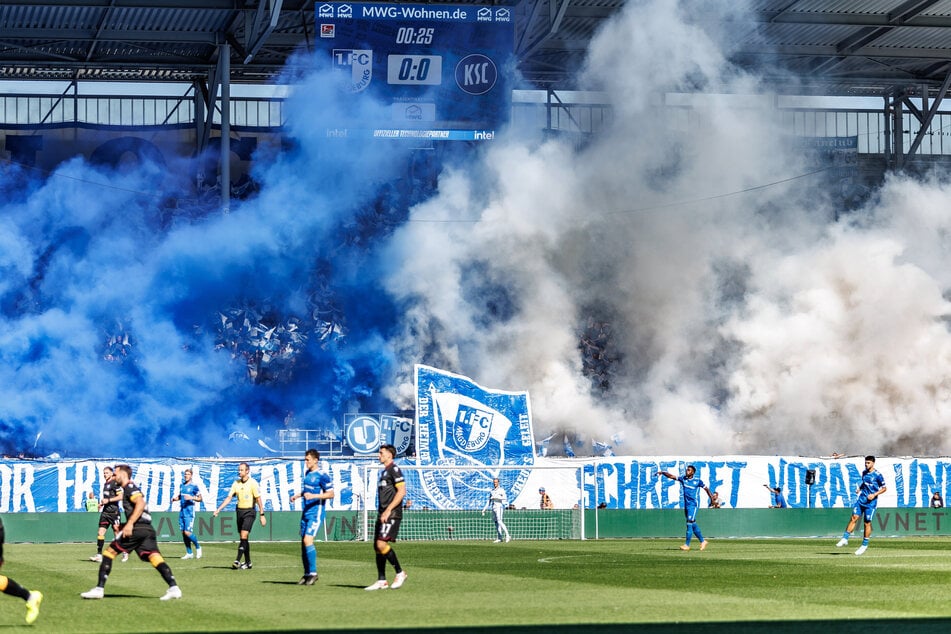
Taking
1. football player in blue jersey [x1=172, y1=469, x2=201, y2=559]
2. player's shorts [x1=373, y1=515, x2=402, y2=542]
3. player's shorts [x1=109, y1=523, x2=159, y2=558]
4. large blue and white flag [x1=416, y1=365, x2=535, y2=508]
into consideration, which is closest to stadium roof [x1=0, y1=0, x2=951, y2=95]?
large blue and white flag [x1=416, y1=365, x2=535, y2=508]

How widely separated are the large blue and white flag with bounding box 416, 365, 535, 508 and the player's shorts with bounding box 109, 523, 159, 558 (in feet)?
85.1

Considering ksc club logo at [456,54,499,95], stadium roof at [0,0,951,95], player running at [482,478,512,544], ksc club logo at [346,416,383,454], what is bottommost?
player running at [482,478,512,544]

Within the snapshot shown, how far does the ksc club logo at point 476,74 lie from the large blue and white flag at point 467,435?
932cm

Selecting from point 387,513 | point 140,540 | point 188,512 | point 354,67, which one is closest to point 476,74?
point 354,67

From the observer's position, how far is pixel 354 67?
43594mm

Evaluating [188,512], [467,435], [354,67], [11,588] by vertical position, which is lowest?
[188,512]

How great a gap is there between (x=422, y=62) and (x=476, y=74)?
5.87ft

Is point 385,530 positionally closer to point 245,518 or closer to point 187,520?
point 245,518

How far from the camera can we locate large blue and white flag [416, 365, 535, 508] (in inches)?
1734

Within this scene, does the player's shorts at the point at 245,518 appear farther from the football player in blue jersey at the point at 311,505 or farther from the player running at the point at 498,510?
the player running at the point at 498,510

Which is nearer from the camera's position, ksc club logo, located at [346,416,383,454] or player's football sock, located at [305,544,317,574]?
player's football sock, located at [305,544,317,574]

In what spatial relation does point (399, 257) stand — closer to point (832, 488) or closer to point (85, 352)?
point (85, 352)

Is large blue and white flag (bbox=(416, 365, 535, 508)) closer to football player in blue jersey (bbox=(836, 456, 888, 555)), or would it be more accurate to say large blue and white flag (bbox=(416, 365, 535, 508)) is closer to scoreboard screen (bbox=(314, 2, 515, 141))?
scoreboard screen (bbox=(314, 2, 515, 141))

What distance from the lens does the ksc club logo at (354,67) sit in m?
43.6
